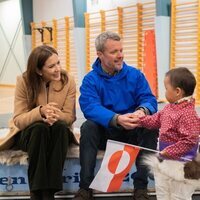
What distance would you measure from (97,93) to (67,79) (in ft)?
0.59

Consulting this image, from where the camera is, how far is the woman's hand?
1.60 meters

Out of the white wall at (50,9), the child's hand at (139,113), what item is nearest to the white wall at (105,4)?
the white wall at (50,9)

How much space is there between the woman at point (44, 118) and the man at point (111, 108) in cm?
10

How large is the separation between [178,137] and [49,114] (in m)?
0.58

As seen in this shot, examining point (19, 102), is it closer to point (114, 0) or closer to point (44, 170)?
point (44, 170)

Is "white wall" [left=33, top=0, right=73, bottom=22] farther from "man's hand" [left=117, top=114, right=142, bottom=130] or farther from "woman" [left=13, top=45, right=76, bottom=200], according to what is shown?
"man's hand" [left=117, top=114, right=142, bottom=130]

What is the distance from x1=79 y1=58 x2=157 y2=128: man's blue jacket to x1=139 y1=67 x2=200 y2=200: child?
1.06 ft

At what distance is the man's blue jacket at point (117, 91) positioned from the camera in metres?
1.75

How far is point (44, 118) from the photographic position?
5.34 feet

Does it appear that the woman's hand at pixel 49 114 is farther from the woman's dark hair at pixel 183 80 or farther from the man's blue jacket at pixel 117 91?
the woman's dark hair at pixel 183 80

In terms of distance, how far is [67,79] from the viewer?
1832 millimetres

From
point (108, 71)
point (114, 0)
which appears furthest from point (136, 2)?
point (108, 71)

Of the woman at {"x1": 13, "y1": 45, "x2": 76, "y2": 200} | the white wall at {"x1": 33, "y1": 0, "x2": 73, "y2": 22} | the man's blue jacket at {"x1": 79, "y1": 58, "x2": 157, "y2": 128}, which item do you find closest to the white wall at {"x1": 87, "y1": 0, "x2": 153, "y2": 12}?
the white wall at {"x1": 33, "y1": 0, "x2": 73, "y2": 22}

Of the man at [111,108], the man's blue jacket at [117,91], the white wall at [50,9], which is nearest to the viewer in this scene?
the man at [111,108]
